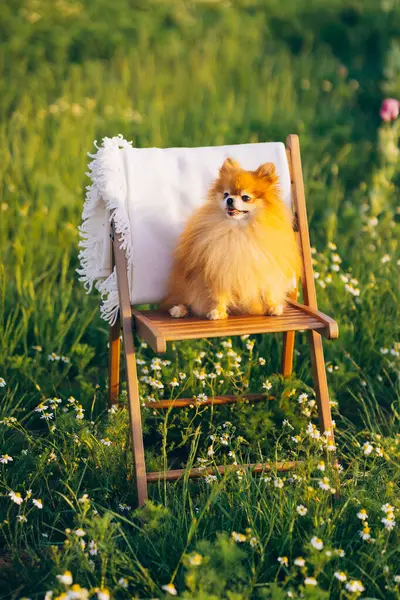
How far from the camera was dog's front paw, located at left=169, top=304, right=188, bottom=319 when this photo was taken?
2980mm

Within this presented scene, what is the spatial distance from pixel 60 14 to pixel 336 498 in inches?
258

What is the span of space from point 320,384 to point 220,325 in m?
0.55

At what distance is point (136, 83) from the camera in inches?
263

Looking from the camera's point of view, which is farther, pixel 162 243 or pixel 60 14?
pixel 60 14

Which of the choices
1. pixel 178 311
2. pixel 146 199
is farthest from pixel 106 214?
pixel 178 311

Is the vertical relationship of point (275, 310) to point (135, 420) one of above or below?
→ above

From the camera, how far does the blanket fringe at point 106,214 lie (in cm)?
300

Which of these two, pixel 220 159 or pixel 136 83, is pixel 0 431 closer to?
pixel 220 159

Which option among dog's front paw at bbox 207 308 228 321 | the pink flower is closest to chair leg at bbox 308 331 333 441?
dog's front paw at bbox 207 308 228 321

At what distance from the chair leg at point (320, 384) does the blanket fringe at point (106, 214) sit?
0.78 m

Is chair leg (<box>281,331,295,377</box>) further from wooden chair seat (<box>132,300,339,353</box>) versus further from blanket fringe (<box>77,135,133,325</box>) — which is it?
blanket fringe (<box>77,135,133,325</box>)

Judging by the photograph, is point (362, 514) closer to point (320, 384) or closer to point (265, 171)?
point (320, 384)

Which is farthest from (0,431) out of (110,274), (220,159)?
(220,159)

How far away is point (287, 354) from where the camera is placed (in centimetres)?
342
